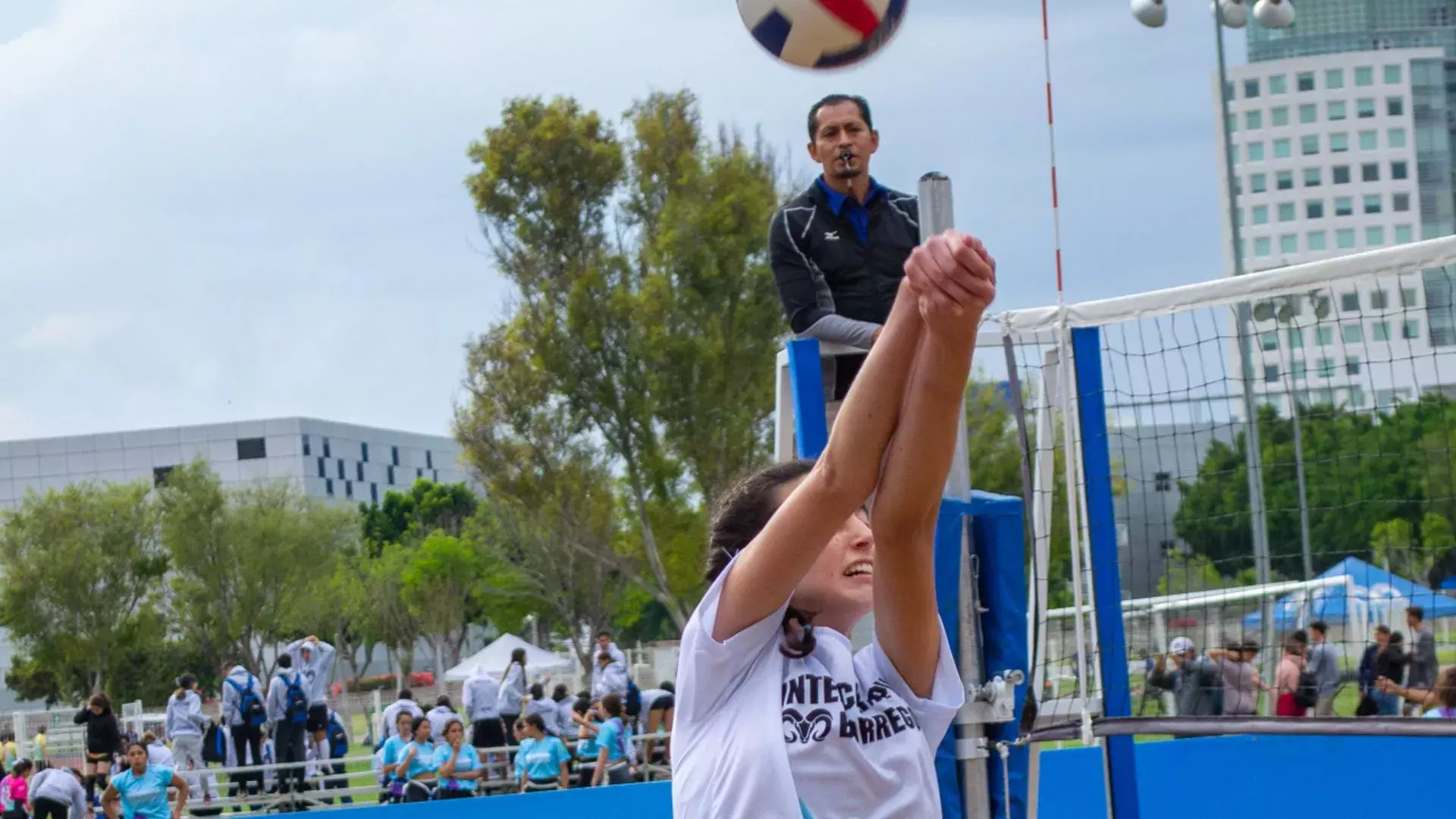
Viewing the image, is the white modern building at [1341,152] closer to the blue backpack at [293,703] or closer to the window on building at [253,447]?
the window on building at [253,447]

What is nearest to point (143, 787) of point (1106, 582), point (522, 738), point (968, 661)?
point (522, 738)

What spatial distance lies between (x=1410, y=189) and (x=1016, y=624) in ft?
435

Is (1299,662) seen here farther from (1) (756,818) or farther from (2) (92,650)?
(2) (92,650)

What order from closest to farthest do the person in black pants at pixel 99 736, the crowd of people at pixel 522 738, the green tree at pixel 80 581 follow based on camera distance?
the crowd of people at pixel 522 738, the person in black pants at pixel 99 736, the green tree at pixel 80 581

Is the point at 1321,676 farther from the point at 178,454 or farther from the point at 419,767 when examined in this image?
the point at 178,454

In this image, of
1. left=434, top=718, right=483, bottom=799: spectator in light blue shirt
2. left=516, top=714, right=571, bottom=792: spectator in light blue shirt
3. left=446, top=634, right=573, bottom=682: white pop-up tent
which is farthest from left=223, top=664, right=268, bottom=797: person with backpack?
left=446, top=634, right=573, bottom=682: white pop-up tent

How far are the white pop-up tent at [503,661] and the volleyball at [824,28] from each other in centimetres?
3245

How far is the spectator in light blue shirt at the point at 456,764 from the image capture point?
52.4 ft

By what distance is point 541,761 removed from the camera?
15.9 m

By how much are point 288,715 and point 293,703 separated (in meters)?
0.14

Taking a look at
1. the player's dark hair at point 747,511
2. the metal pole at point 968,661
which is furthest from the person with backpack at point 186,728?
the player's dark hair at point 747,511

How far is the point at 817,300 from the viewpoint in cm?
498

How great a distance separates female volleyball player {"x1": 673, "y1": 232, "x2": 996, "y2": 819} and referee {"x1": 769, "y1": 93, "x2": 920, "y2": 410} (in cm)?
258

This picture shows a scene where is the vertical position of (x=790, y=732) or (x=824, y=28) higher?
(x=824, y=28)
